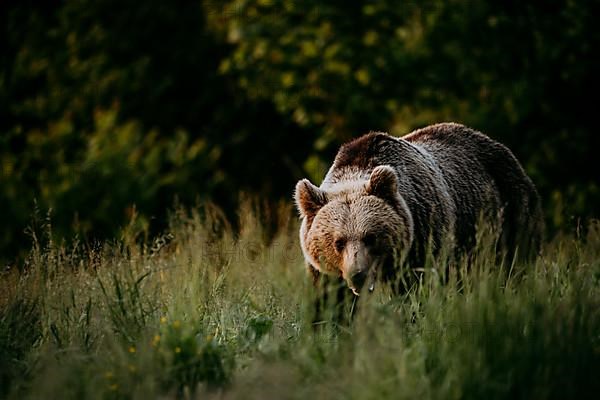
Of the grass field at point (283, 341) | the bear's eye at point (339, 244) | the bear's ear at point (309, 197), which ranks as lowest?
the grass field at point (283, 341)

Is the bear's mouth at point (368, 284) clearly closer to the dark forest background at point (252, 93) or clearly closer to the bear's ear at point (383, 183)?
the bear's ear at point (383, 183)

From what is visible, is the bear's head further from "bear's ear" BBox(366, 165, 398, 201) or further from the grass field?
the grass field

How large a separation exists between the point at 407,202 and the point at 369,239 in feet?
1.83

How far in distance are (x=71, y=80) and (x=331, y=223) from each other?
1042 cm

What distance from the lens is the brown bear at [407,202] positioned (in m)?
5.67

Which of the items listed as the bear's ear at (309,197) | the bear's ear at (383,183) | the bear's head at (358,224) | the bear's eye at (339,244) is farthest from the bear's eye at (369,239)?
the bear's ear at (309,197)

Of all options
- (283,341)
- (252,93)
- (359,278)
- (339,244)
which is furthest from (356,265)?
(252,93)

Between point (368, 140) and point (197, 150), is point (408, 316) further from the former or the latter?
point (197, 150)

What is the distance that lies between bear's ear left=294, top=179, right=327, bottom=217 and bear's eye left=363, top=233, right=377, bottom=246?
436 millimetres

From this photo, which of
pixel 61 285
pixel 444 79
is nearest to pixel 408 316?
pixel 61 285

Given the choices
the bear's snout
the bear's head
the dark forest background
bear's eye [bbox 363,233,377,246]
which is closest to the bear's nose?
the bear's snout

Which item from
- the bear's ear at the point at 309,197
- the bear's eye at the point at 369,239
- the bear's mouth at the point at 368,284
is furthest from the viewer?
the bear's ear at the point at 309,197

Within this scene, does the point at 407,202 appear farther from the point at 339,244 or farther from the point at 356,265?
the point at 356,265

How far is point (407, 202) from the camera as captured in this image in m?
6.07
